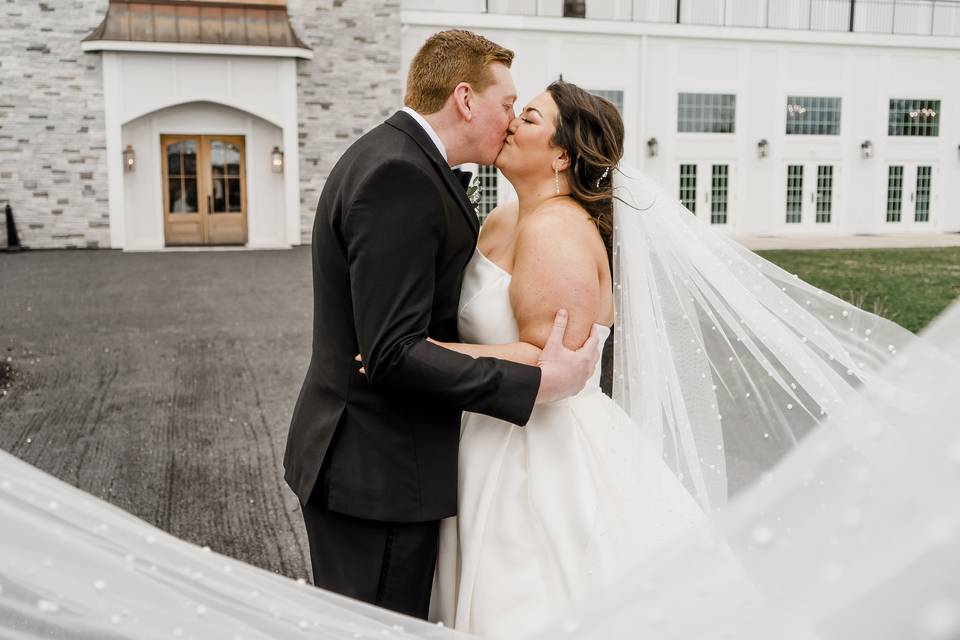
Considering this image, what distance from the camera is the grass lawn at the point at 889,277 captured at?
36.0 feet

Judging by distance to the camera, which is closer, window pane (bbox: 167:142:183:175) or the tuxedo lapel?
the tuxedo lapel

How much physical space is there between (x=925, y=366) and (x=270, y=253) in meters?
19.9

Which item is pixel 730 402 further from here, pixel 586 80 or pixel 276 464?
pixel 586 80

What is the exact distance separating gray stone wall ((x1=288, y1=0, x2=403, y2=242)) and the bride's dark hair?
20.4m

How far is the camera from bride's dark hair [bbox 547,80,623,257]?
2371 mm

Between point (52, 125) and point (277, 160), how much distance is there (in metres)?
5.01

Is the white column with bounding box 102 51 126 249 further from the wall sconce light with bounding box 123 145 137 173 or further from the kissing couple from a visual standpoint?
the kissing couple

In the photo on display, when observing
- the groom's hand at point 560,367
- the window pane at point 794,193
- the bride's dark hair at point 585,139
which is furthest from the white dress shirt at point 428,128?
the window pane at point 794,193

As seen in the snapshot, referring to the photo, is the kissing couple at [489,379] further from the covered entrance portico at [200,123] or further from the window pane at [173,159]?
the window pane at [173,159]

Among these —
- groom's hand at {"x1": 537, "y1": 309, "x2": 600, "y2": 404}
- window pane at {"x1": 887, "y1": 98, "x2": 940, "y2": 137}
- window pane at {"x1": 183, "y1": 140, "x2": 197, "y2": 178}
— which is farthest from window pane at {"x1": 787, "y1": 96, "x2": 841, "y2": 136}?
groom's hand at {"x1": 537, "y1": 309, "x2": 600, "y2": 404}

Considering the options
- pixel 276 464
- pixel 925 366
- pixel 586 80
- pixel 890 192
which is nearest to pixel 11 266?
pixel 276 464

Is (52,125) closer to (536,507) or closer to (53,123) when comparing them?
(53,123)

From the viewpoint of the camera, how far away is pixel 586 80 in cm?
2562

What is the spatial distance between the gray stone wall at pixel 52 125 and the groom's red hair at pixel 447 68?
21.1 m
